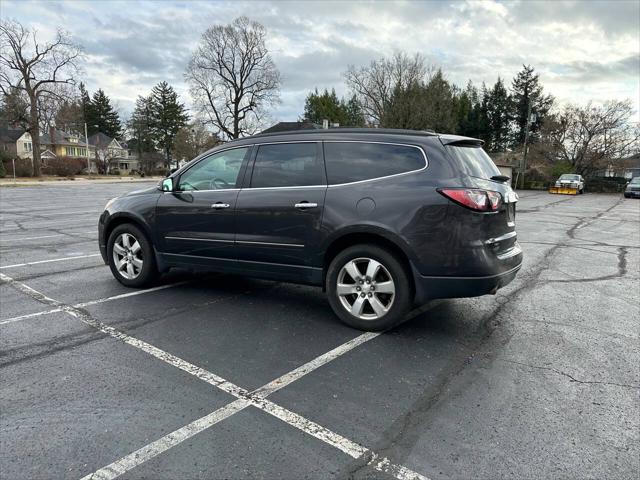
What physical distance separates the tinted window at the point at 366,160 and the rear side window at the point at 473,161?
34 cm

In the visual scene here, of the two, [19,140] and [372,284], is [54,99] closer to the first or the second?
[19,140]

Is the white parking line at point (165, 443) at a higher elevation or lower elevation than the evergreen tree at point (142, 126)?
lower

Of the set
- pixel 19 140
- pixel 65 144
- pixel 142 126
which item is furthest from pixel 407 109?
pixel 19 140

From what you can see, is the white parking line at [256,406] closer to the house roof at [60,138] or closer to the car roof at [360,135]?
the car roof at [360,135]

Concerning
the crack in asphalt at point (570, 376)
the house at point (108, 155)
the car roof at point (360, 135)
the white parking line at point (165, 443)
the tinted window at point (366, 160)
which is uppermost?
the house at point (108, 155)

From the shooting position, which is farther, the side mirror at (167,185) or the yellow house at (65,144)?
the yellow house at (65,144)

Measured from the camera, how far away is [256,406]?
2.95 m

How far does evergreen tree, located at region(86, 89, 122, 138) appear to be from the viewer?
9056cm

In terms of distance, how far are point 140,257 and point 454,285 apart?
3.87 meters

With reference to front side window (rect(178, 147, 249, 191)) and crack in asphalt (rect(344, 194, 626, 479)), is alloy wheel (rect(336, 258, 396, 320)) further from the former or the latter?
front side window (rect(178, 147, 249, 191))

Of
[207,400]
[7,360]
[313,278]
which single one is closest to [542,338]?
[313,278]

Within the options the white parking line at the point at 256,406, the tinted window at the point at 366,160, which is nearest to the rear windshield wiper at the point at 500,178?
the tinted window at the point at 366,160

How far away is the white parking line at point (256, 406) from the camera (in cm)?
238

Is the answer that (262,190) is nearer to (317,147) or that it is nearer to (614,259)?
(317,147)
